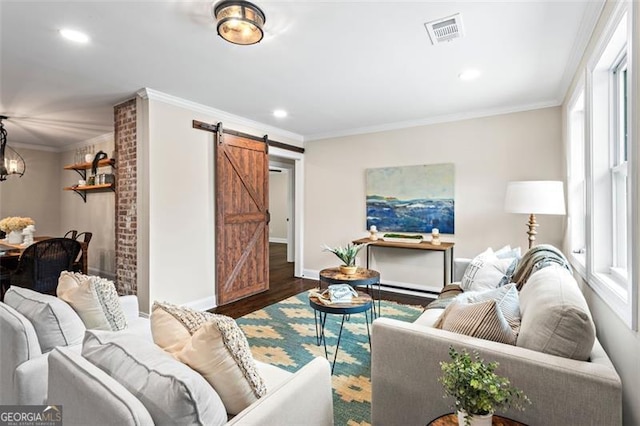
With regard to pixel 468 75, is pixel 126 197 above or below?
below

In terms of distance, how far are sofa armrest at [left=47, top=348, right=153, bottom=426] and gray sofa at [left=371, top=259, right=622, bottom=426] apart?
114cm

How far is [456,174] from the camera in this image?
4.25 m

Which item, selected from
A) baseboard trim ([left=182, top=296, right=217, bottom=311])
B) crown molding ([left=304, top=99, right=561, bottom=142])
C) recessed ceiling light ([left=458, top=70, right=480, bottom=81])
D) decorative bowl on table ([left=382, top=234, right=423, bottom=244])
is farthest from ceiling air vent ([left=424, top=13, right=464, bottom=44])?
baseboard trim ([left=182, top=296, right=217, bottom=311])

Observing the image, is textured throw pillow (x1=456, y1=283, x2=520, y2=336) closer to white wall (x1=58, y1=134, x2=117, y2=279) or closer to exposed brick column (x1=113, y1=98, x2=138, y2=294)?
exposed brick column (x1=113, y1=98, x2=138, y2=294)

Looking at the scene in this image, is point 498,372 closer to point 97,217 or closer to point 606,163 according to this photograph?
point 606,163

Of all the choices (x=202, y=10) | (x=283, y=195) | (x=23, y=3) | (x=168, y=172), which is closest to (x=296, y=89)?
(x=202, y=10)

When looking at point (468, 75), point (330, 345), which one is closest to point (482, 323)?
point (330, 345)

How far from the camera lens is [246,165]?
175 inches

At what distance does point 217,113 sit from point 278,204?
20.5 feet

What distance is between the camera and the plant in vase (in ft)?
14.1

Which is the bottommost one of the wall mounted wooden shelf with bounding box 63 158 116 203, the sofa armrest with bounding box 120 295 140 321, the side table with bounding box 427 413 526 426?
the side table with bounding box 427 413 526 426

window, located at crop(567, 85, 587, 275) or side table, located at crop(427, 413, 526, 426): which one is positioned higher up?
window, located at crop(567, 85, 587, 275)

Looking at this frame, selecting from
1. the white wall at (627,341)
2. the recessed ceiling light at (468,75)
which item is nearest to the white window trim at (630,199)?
the white wall at (627,341)

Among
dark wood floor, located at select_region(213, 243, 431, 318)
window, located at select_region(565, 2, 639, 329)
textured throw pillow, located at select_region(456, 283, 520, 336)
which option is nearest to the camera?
textured throw pillow, located at select_region(456, 283, 520, 336)
